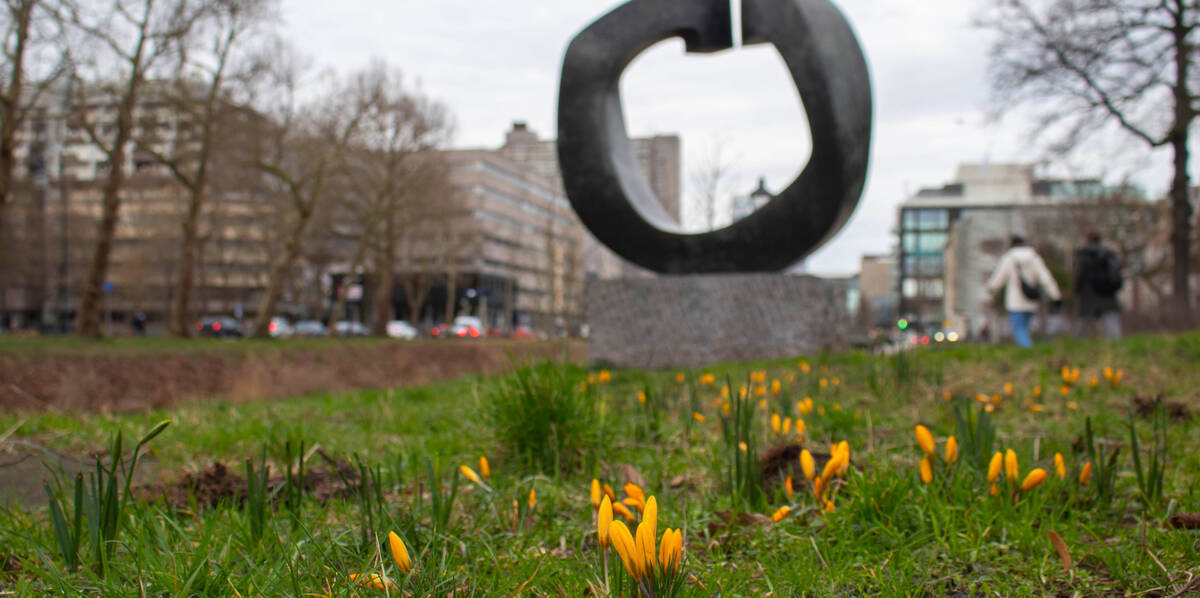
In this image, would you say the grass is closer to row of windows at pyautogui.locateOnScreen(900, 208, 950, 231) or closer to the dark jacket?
the dark jacket

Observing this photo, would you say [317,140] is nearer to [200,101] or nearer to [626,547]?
[200,101]

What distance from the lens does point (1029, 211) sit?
174 ft

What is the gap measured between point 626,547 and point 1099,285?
42.5 ft

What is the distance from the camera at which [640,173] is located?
1002 cm

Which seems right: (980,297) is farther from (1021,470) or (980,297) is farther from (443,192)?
(1021,470)

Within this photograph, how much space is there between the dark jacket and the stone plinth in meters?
5.56

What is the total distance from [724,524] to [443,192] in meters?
36.2

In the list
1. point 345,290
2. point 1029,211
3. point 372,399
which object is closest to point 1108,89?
point 372,399

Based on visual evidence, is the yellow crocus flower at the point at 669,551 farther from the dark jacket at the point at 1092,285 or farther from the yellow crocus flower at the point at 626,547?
the dark jacket at the point at 1092,285

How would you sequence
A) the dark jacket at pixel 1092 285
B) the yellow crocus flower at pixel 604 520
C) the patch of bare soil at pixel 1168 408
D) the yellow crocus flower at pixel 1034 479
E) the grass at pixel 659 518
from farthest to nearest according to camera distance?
the dark jacket at pixel 1092 285
the patch of bare soil at pixel 1168 408
the yellow crocus flower at pixel 1034 479
the grass at pixel 659 518
the yellow crocus flower at pixel 604 520

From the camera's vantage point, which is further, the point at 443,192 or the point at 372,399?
the point at 443,192

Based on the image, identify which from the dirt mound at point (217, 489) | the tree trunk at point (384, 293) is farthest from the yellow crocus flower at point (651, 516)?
the tree trunk at point (384, 293)

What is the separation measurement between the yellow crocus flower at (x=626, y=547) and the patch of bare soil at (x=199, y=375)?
5931 mm

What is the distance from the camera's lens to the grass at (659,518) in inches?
70.6
